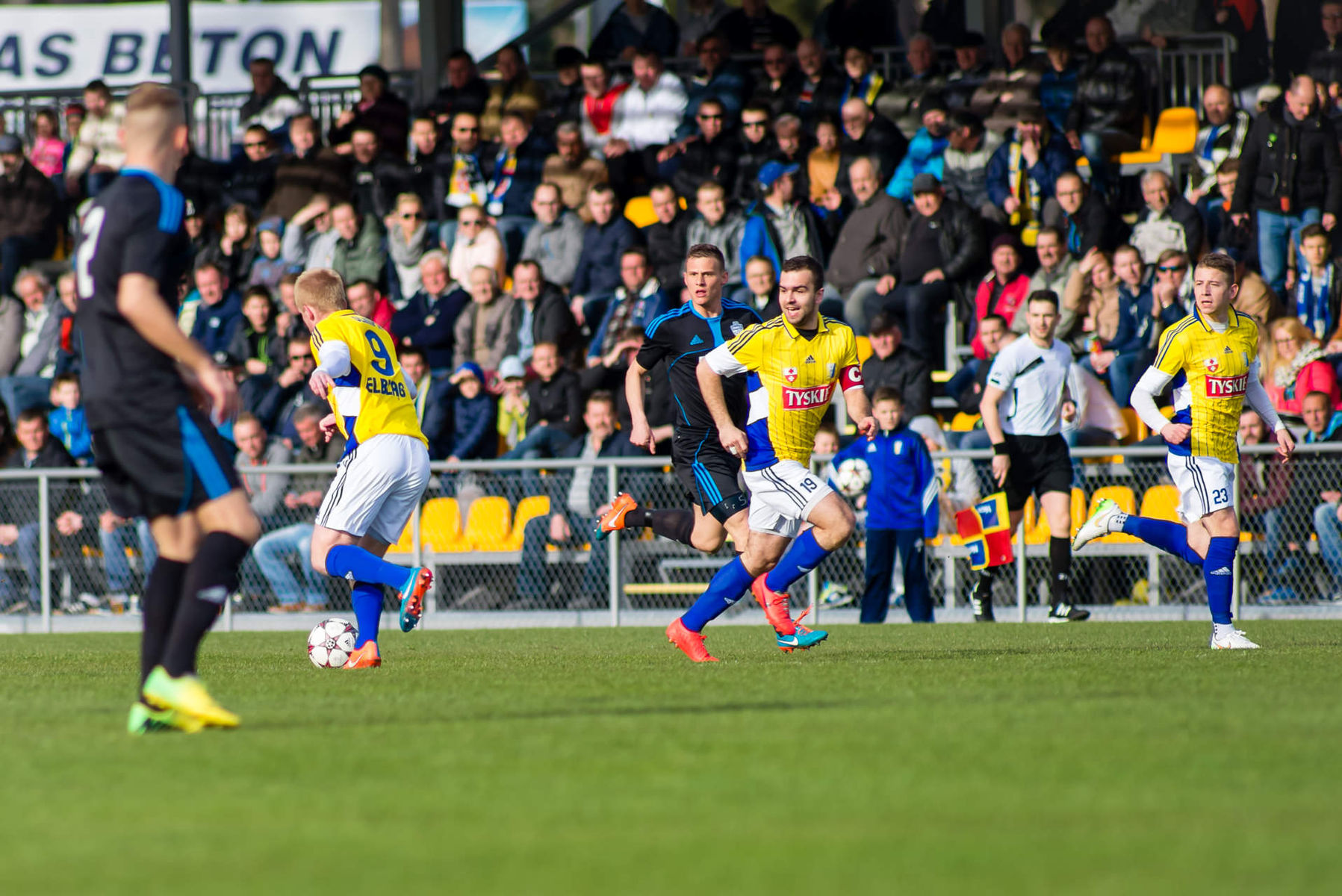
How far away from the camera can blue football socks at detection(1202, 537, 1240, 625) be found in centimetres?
1007

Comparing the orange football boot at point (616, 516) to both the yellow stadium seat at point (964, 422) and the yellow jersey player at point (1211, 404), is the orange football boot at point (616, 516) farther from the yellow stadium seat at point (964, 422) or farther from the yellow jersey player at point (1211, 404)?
the yellow jersey player at point (1211, 404)

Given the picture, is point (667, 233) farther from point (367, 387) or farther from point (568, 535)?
point (367, 387)

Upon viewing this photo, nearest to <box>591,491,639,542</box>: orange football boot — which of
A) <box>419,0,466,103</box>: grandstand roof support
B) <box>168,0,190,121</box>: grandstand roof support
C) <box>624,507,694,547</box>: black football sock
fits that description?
<box>624,507,694,547</box>: black football sock

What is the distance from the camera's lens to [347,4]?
23906mm

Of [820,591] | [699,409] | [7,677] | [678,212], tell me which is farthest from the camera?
[678,212]

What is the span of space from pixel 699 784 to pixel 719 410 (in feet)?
15.0

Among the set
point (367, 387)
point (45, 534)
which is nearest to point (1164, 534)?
point (367, 387)

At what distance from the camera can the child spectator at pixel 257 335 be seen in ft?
58.7

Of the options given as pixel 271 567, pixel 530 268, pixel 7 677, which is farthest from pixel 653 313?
pixel 7 677

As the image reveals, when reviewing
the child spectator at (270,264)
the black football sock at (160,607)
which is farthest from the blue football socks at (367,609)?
the child spectator at (270,264)

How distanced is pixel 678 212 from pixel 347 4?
8634 mm

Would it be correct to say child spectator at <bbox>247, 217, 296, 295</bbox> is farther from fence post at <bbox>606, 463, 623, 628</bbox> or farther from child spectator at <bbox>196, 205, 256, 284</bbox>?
fence post at <bbox>606, 463, 623, 628</bbox>

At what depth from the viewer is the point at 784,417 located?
9633 mm

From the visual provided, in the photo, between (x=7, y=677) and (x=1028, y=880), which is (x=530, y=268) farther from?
(x=1028, y=880)
